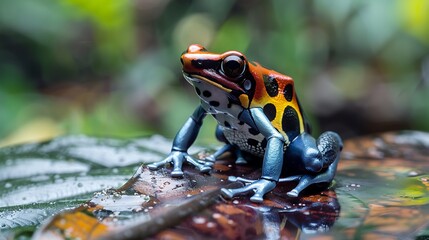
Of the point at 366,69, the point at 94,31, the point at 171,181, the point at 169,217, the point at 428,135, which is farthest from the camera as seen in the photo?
the point at 94,31

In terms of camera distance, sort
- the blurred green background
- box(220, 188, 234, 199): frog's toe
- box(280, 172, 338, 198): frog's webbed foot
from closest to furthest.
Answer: box(220, 188, 234, 199): frog's toe → box(280, 172, 338, 198): frog's webbed foot → the blurred green background

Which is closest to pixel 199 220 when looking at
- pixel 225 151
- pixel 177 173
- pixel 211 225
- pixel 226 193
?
pixel 211 225

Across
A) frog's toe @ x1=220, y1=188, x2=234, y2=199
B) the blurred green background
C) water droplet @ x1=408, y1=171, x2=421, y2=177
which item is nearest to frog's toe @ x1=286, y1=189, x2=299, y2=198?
frog's toe @ x1=220, y1=188, x2=234, y2=199

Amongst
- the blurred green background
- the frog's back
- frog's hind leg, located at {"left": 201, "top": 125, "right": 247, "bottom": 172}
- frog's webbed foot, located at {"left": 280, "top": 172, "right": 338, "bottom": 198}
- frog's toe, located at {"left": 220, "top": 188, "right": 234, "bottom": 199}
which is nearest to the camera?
frog's toe, located at {"left": 220, "top": 188, "right": 234, "bottom": 199}

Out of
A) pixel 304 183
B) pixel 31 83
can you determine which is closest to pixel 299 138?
pixel 304 183

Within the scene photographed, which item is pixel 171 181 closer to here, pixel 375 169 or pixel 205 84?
pixel 205 84

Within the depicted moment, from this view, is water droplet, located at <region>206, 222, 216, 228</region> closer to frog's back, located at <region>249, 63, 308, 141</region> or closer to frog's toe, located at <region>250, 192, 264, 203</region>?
frog's toe, located at <region>250, 192, 264, 203</region>

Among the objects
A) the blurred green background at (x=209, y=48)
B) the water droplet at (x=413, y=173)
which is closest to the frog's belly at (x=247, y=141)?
the water droplet at (x=413, y=173)
